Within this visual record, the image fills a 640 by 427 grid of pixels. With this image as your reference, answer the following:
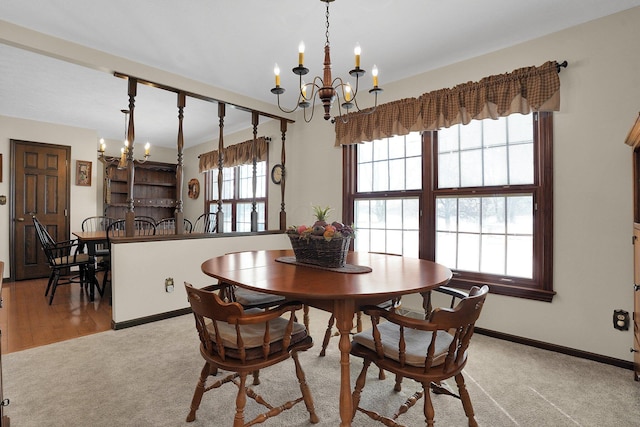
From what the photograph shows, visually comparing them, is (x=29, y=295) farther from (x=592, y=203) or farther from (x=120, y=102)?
(x=592, y=203)

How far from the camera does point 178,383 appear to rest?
204 cm

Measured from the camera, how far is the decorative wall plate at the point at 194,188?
6711 mm

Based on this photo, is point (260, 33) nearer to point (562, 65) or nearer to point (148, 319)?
point (562, 65)

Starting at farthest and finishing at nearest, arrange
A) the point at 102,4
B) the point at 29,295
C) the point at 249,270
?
the point at 29,295 → the point at 102,4 → the point at 249,270

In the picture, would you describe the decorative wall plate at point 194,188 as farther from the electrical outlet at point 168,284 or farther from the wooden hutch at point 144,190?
the electrical outlet at point 168,284

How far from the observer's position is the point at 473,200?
2.99 m

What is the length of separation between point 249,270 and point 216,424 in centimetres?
78

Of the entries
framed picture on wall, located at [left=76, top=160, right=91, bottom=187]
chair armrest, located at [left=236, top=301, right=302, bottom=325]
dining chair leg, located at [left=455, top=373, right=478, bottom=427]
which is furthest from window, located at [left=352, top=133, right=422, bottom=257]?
framed picture on wall, located at [left=76, top=160, right=91, bottom=187]

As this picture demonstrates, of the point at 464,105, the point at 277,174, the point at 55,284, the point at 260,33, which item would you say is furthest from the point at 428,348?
the point at 55,284

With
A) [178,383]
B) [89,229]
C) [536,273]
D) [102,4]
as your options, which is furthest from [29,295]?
[536,273]

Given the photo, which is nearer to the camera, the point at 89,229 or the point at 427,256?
the point at 427,256

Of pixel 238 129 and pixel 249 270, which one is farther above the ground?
pixel 238 129

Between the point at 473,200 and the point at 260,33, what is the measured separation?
7.74 feet

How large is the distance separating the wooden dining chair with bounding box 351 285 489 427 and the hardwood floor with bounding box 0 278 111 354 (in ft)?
8.84
